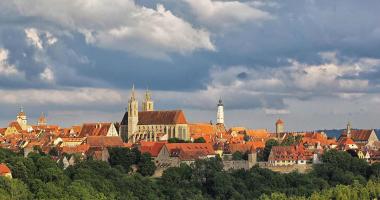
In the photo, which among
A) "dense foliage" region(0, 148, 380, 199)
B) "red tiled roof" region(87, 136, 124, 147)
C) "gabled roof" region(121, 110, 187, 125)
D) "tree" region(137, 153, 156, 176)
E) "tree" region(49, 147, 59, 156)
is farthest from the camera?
"gabled roof" region(121, 110, 187, 125)

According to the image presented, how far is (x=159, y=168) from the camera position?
110 m

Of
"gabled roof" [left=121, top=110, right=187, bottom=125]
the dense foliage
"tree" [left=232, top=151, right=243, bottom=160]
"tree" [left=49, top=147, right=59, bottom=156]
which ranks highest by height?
"gabled roof" [left=121, top=110, right=187, bottom=125]

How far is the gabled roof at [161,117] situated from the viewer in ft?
472

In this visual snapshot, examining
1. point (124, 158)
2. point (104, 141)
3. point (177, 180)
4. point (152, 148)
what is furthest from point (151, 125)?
point (177, 180)

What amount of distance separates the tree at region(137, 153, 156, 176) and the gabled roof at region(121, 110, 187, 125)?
3470 cm

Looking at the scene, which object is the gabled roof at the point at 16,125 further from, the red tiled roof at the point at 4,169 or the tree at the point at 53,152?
the red tiled roof at the point at 4,169

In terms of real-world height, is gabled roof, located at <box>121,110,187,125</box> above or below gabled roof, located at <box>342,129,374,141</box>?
above

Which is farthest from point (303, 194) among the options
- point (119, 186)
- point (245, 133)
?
point (245, 133)

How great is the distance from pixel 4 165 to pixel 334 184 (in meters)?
39.6

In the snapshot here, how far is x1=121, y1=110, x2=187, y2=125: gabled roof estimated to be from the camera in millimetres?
143875

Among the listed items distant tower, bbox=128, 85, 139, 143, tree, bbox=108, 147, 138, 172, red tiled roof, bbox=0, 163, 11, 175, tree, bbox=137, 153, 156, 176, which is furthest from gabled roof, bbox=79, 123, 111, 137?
red tiled roof, bbox=0, 163, 11, 175

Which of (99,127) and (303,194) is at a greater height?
(99,127)

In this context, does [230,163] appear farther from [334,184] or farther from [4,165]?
[4,165]

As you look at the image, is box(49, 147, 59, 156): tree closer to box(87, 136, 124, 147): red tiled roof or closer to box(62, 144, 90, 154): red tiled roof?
box(62, 144, 90, 154): red tiled roof
